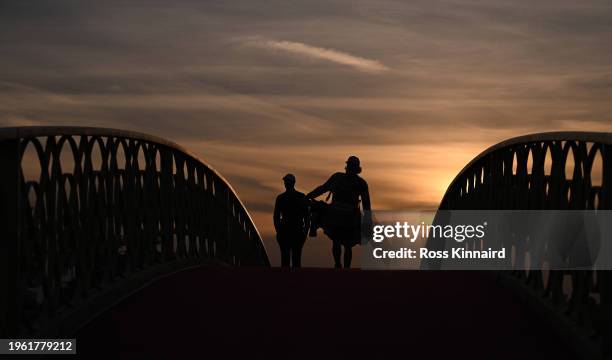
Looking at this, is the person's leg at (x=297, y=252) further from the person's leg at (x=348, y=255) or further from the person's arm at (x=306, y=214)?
the person's leg at (x=348, y=255)

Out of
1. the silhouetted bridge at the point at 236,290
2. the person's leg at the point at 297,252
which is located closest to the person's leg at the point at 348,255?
the person's leg at the point at 297,252

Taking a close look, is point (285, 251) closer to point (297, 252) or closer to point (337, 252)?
point (297, 252)

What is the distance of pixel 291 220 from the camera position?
18.0 meters

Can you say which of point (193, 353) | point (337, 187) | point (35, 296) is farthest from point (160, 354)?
point (337, 187)

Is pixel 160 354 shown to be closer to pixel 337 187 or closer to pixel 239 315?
pixel 239 315

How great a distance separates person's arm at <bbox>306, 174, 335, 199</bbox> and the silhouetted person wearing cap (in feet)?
1.72

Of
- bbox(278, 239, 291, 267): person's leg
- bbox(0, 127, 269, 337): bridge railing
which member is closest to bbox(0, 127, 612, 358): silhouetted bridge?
bbox(0, 127, 269, 337): bridge railing

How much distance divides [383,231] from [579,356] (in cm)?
769

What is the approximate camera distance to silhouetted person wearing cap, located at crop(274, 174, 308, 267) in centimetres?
1784

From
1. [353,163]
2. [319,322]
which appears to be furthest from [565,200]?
[353,163]

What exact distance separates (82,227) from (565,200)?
4.10 metres

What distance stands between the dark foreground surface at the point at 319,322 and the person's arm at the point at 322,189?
3.78 meters

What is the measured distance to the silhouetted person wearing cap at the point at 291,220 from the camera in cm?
1784

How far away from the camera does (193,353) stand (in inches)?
379
